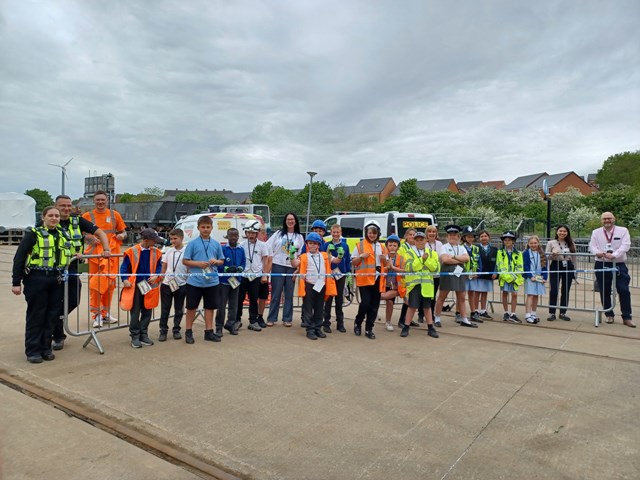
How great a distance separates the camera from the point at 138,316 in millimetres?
6363

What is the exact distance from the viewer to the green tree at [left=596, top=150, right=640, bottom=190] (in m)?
67.1

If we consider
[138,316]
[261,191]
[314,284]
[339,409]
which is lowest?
[339,409]

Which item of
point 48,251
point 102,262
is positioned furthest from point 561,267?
point 48,251

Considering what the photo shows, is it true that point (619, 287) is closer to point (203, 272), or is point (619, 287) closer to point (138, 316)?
point (203, 272)

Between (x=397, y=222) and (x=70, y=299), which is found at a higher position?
(x=397, y=222)

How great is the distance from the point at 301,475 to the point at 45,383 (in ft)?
10.5

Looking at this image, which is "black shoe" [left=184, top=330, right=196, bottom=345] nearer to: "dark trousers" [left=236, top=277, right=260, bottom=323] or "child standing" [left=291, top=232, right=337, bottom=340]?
"dark trousers" [left=236, top=277, right=260, bottom=323]

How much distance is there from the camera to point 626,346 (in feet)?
21.6

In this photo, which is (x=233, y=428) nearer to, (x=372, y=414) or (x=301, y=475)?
(x=301, y=475)

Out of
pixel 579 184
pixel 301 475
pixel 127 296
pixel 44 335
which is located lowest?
pixel 301 475

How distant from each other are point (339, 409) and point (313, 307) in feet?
9.63

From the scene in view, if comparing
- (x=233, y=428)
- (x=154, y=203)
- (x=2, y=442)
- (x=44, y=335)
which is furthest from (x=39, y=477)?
(x=154, y=203)

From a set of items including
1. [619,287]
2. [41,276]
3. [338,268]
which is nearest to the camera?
[41,276]

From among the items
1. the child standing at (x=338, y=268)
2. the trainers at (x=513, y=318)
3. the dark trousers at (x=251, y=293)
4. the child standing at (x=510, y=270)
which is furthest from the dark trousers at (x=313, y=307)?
the trainers at (x=513, y=318)
